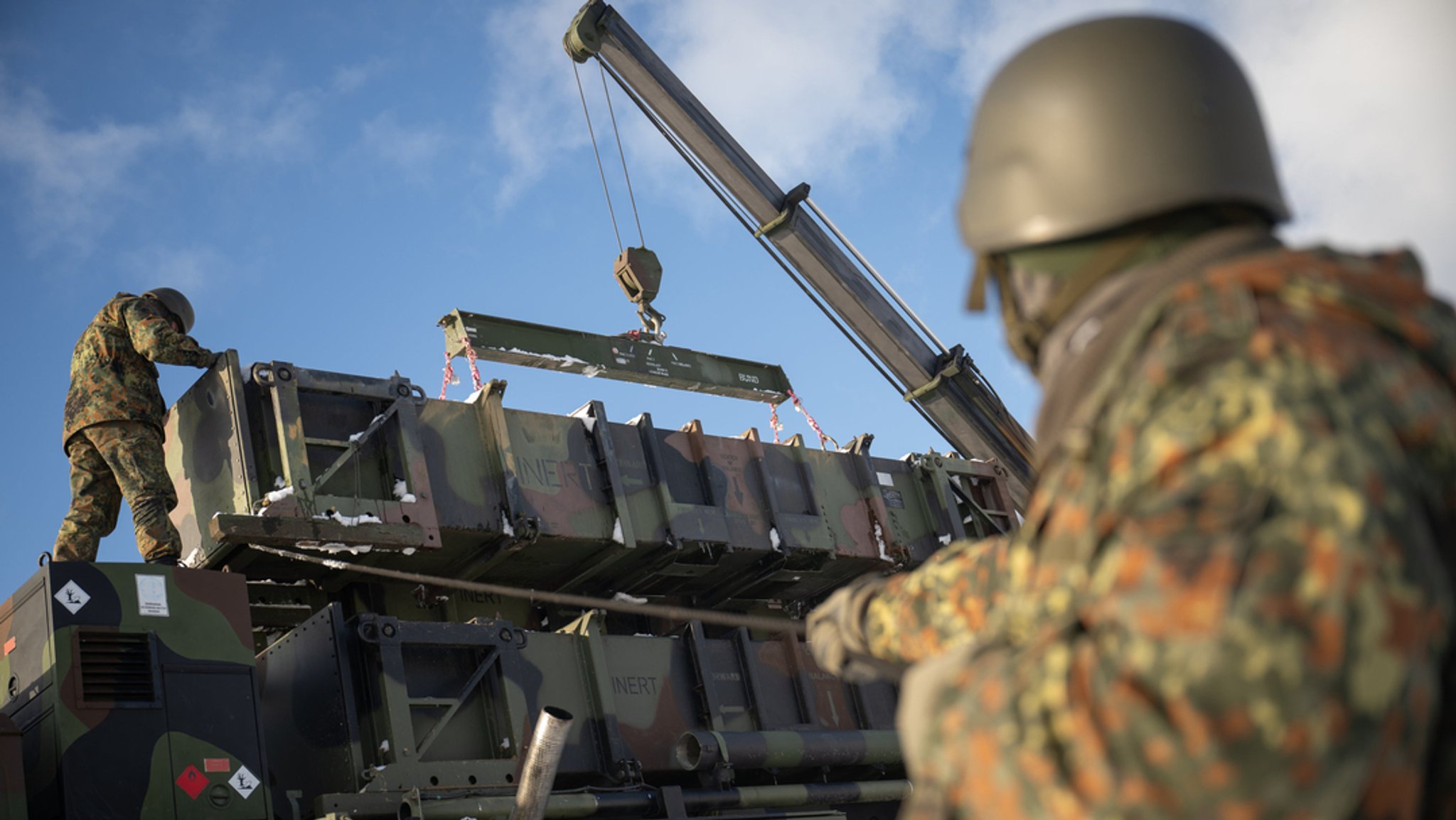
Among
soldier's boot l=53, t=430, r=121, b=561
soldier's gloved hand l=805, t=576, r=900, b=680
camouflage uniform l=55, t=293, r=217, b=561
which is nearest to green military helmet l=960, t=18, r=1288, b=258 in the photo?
soldier's gloved hand l=805, t=576, r=900, b=680

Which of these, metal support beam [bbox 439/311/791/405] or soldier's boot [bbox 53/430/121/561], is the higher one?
metal support beam [bbox 439/311/791/405]

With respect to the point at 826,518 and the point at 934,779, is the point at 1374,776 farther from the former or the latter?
the point at 826,518

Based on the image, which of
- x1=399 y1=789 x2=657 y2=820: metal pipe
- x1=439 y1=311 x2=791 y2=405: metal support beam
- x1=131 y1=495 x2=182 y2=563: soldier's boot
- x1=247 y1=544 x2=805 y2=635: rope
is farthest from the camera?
x1=439 y1=311 x2=791 y2=405: metal support beam

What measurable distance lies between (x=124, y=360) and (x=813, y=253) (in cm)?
530

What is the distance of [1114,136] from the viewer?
1.55m

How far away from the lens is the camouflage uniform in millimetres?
7301

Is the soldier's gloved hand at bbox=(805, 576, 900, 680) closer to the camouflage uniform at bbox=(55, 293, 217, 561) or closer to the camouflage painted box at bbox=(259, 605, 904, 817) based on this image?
the camouflage painted box at bbox=(259, 605, 904, 817)

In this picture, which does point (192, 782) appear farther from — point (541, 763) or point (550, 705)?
point (550, 705)

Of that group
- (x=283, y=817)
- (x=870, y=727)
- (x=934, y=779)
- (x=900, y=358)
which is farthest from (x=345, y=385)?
(x=934, y=779)

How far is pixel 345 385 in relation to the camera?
25.3 ft

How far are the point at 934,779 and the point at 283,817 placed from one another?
5835mm

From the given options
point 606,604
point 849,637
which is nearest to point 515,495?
point 606,604

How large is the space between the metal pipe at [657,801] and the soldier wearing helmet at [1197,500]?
553 cm

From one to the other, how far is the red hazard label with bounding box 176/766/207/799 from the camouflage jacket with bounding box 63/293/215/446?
7.01 feet
